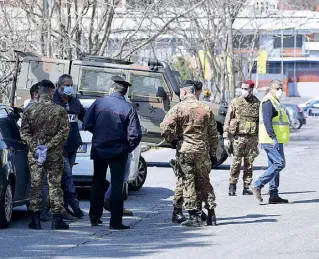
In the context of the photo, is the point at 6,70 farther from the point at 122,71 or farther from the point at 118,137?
the point at 118,137

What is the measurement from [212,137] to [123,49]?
15.8 metres

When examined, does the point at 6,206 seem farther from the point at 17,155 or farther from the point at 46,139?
the point at 46,139

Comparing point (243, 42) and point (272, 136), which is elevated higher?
point (243, 42)

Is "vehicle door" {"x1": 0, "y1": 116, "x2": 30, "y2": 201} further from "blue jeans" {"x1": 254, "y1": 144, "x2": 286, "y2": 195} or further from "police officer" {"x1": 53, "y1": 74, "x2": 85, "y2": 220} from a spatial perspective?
"blue jeans" {"x1": 254, "y1": 144, "x2": 286, "y2": 195}

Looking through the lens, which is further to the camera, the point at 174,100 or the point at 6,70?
the point at 6,70

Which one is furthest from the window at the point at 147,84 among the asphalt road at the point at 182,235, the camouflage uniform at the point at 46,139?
the camouflage uniform at the point at 46,139

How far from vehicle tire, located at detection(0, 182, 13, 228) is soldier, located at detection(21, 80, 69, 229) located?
0.92 feet

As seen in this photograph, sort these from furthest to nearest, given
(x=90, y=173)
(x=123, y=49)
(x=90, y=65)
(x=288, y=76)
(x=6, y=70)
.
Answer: (x=288, y=76) → (x=123, y=49) → (x=6, y=70) → (x=90, y=65) → (x=90, y=173)

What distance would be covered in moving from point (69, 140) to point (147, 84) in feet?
31.2

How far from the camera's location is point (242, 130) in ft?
52.6

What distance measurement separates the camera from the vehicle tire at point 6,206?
11.9 m

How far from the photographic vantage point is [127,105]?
12.1 metres

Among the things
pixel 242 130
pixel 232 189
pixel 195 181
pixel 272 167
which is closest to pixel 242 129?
pixel 242 130

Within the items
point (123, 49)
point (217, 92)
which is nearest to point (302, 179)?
point (123, 49)
